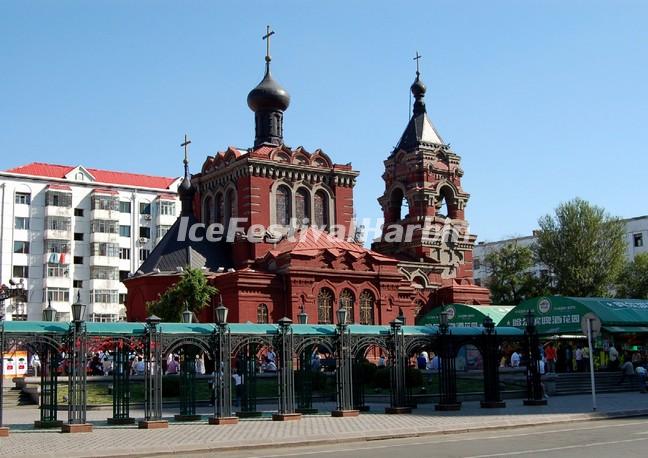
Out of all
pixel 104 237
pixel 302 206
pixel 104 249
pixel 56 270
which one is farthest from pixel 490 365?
pixel 104 237

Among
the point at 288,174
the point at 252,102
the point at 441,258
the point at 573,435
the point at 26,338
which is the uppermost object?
the point at 252,102

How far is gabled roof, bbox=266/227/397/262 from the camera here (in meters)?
53.3

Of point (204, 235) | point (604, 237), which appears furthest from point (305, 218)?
point (604, 237)

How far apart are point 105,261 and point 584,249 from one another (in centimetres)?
4436

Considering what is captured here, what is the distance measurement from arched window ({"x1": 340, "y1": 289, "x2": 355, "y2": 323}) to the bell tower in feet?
35.4

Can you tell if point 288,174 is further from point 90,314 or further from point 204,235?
point 90,314

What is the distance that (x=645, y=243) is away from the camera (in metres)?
88.8

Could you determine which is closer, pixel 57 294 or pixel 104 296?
pixel 57 294

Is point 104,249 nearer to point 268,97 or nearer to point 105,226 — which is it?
point 105,226

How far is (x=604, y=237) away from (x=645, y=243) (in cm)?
2152

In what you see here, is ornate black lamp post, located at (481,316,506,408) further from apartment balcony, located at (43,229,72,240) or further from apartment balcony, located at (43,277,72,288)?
apartment balcony, located at (43,229,72,240)

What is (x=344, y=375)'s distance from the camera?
2709 cm

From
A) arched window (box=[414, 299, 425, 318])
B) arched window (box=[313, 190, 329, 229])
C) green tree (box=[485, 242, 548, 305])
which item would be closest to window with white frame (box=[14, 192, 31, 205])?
arched window (box=[313, 190, 329, 229])

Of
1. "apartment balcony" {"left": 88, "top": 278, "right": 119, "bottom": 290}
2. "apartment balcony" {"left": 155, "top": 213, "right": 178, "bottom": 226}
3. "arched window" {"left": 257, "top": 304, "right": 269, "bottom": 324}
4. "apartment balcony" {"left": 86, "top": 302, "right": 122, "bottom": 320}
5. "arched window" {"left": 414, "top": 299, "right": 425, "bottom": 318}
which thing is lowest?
"arched window" {"left": 257, "top": 304, "right": 269, "bottom": 324}
